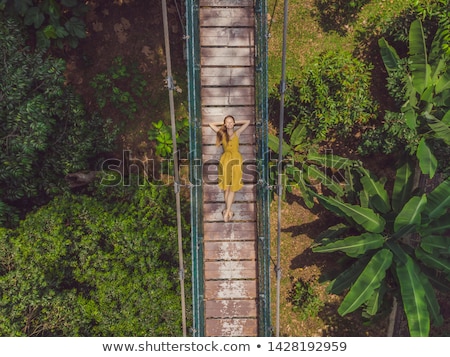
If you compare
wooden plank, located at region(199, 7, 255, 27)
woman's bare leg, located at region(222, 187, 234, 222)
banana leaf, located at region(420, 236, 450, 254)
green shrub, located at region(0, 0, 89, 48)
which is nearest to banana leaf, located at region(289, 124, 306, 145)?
woman's bare leg, located at region(222, 187, 234, 222)

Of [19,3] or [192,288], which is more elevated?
[19,3]

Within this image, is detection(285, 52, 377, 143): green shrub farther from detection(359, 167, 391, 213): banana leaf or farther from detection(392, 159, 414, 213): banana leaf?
detection(392, 159, 414, 213): banana leaf

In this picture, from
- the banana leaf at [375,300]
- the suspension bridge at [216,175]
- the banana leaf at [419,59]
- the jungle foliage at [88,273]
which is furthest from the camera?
the banana leaf at [375,300]

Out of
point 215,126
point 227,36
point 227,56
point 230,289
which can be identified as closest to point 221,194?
point 215,126

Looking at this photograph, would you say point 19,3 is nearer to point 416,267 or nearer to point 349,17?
point 349,17

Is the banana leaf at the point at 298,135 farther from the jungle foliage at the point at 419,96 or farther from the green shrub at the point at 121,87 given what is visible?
the green shrub at the point at 121,87

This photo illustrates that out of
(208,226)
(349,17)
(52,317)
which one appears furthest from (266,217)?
(349,17)

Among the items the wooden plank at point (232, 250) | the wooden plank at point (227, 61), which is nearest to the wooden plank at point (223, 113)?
the wooden plank at point (227, 61)
